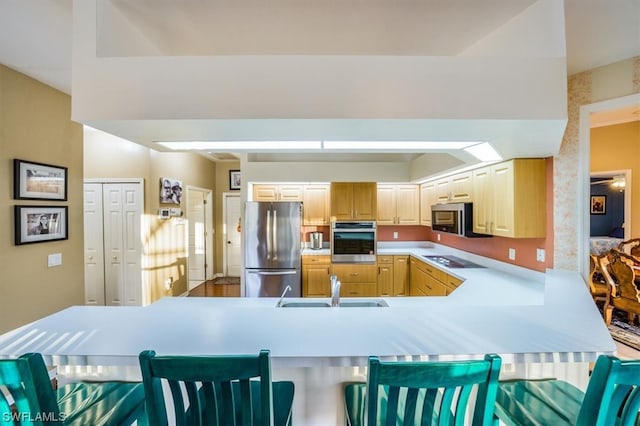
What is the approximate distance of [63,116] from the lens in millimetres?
2576

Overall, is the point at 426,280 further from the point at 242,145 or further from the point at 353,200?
the point at 242,145

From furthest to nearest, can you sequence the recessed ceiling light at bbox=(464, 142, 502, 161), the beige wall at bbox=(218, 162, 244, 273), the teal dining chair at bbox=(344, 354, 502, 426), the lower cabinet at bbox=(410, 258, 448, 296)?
the beige wall at bbox=(218, 162, 244, 273) → the lower cabinet at bbox=(410, 258, 448, 296) → the recessed ceiling light at bbox=(464, 142, 502, 161) → the teal dining chair at bbox=(344, 354, 502, 426)

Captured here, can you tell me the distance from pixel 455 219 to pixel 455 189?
424 millimetres

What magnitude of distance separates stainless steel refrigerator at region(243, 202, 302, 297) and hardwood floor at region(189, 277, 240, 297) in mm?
1478

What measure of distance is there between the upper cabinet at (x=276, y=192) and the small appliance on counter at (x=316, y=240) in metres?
0.67

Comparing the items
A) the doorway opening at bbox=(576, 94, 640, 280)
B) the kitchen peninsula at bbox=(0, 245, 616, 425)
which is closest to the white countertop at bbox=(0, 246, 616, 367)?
the kitchen peninsula at bbox=(0, 245, 616, 425)

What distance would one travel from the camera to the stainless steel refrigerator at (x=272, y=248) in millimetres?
3770

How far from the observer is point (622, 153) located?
3.98 metres

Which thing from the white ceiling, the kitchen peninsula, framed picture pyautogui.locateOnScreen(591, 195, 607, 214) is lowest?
the kitchen peninsula

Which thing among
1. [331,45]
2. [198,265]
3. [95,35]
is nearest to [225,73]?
[95,35]

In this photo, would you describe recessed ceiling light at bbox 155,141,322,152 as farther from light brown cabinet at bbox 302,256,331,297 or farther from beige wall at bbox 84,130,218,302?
beige wall at bbox 84,130,218,302

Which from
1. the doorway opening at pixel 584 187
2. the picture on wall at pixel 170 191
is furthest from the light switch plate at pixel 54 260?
the doorway opening at pixel 584 187

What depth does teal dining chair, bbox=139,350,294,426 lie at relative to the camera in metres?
0.76

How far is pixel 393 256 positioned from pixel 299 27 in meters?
3.31
